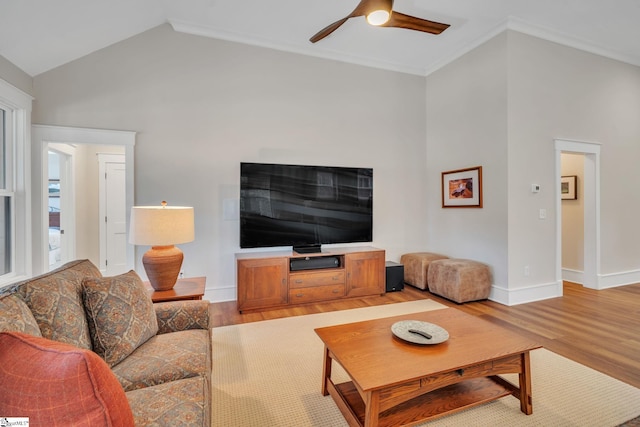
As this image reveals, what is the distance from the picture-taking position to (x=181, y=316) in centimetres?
193

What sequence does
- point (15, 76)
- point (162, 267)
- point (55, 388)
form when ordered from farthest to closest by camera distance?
point (15, 76), point (162, 267), point (55, 388)

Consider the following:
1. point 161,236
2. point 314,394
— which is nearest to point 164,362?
point 314,394

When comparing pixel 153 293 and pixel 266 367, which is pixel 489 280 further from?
pixel 153 293

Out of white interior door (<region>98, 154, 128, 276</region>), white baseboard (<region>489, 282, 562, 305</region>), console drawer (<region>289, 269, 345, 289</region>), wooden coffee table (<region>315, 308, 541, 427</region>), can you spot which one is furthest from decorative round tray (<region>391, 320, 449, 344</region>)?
white interior door (<region>98, 154, 128, 276</region>)

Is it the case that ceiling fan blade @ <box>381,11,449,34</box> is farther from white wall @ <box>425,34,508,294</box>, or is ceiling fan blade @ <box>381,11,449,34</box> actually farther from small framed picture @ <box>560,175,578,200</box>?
small framed picture @ <box>560,175,578,200</box>

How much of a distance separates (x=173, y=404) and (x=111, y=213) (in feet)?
14.9

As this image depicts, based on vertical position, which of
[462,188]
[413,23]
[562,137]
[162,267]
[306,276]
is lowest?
[306,276]

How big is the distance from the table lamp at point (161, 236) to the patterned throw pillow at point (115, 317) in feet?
2.06

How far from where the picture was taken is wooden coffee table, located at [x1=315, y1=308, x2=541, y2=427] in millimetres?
1396

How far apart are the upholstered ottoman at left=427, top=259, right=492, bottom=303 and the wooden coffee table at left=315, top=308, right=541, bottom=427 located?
5.84ft

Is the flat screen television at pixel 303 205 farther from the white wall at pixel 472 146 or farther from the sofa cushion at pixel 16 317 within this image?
the sofa cushion at pixel 16 317

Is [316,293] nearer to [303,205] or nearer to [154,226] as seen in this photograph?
[303,205]

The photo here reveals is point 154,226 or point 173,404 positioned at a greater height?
point 154,226

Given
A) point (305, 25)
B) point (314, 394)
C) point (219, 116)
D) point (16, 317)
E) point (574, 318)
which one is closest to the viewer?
point (16, 317)
